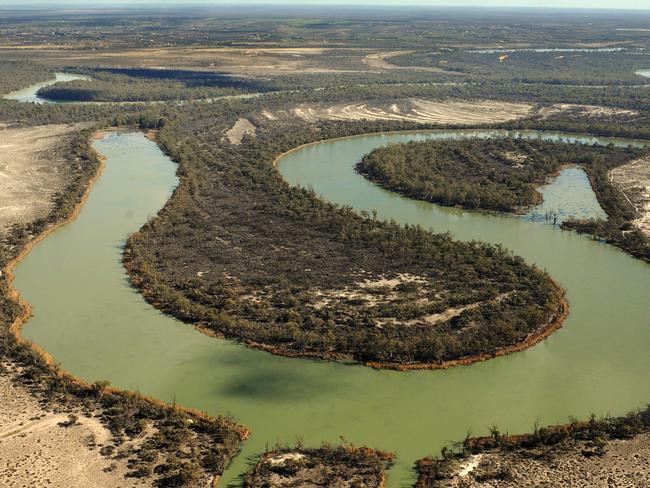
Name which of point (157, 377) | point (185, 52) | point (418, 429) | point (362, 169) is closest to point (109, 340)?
point (157, 377)

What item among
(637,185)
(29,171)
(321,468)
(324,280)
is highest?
(637,185)

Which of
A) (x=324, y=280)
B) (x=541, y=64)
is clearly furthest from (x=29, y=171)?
(x=541, y=64)

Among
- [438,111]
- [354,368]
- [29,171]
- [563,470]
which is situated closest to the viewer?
[563,470]

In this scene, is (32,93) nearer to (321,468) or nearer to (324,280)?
(324,280)

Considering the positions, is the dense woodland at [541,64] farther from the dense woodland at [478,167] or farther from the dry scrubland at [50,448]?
the dry scrubland at [50,448]

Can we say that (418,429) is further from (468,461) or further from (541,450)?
(541,450)

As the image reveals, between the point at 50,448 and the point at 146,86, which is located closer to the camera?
the point at 50,448

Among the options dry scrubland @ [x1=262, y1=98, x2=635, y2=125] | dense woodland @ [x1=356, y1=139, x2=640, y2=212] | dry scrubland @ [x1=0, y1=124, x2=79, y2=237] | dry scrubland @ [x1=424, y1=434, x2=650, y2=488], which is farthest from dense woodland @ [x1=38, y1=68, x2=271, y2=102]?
dry scrubland @ [x1=424, y1=434, x2=650, y2=488]
